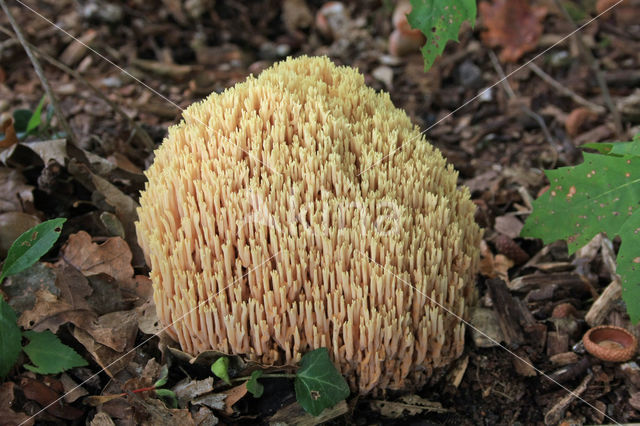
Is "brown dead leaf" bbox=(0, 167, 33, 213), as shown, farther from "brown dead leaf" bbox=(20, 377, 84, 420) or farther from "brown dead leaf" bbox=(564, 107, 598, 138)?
"brown dead leaf" bbox=(564, 107, 598, 138)

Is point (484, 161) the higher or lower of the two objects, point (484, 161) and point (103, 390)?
the higher

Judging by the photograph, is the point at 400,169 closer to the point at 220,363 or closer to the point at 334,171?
the point at 334,171

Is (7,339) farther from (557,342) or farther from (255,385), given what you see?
(557,342)

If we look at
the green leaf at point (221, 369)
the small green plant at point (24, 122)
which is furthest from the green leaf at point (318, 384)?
the small green plant at point (24, 122)

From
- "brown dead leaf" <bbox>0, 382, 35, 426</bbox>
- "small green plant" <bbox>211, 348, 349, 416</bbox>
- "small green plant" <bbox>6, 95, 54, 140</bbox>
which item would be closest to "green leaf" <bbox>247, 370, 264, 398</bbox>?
"small green plant" <bbox>211, 348, 349, 416</bbox>

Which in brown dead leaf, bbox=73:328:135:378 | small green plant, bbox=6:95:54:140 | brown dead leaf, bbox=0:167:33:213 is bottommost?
brown dead leaf, bbox=73:328:135:378

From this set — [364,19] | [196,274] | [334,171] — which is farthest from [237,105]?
[364,19]
